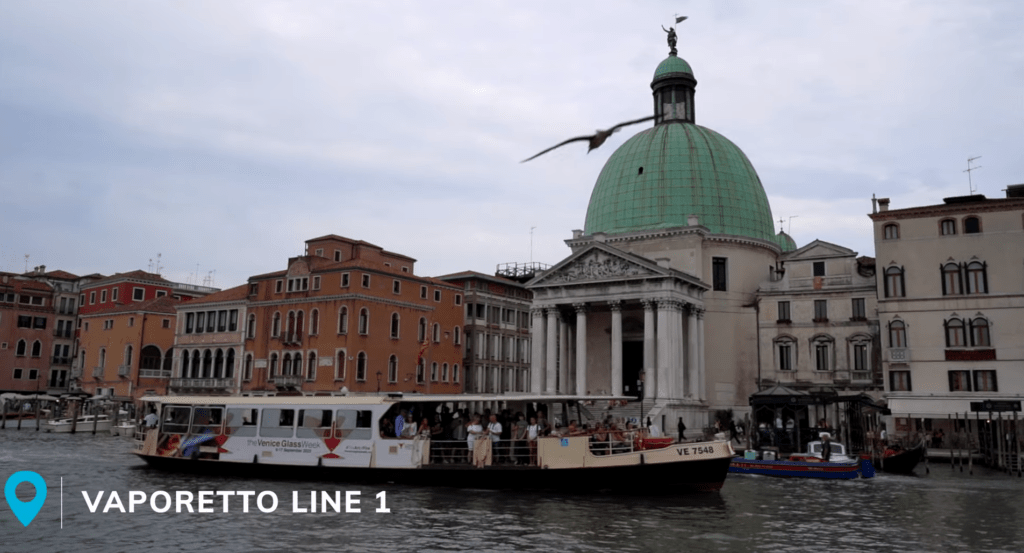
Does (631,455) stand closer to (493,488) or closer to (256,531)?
(493,488)

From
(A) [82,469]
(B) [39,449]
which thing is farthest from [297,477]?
(B) [39,449]

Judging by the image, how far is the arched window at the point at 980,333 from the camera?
38906 mm

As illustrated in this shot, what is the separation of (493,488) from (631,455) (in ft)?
12.2

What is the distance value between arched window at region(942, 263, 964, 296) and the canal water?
51.4 ft

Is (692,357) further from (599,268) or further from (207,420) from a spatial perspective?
(207,420)

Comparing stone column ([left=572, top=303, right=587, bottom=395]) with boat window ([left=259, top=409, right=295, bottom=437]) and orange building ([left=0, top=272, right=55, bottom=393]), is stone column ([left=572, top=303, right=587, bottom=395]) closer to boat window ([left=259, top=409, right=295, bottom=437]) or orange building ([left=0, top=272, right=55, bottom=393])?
boat window ([left=259, top=409, right=295, bottom=437])

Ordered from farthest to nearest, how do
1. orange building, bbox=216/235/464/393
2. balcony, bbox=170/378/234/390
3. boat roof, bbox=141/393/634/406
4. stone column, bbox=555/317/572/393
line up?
balcony, bbox=170/378/234/390 < orange building, bbox=216/235/464/393 < stone column, bbox=555/317/572/393 < boat roof, bbox=141/393/634/406

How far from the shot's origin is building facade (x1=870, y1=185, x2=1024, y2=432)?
127 feet

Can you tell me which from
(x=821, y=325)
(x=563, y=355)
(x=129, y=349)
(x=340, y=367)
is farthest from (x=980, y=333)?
(x=129, y=349)

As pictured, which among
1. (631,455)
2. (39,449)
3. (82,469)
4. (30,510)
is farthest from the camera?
(39,449)

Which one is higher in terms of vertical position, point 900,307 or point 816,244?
point 816,244

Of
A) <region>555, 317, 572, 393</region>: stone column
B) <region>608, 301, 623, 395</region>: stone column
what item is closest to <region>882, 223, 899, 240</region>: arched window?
<region>608, 301, 623, 395</region>: stone column

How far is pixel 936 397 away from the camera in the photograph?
128ft

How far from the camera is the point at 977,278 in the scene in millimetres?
39312
